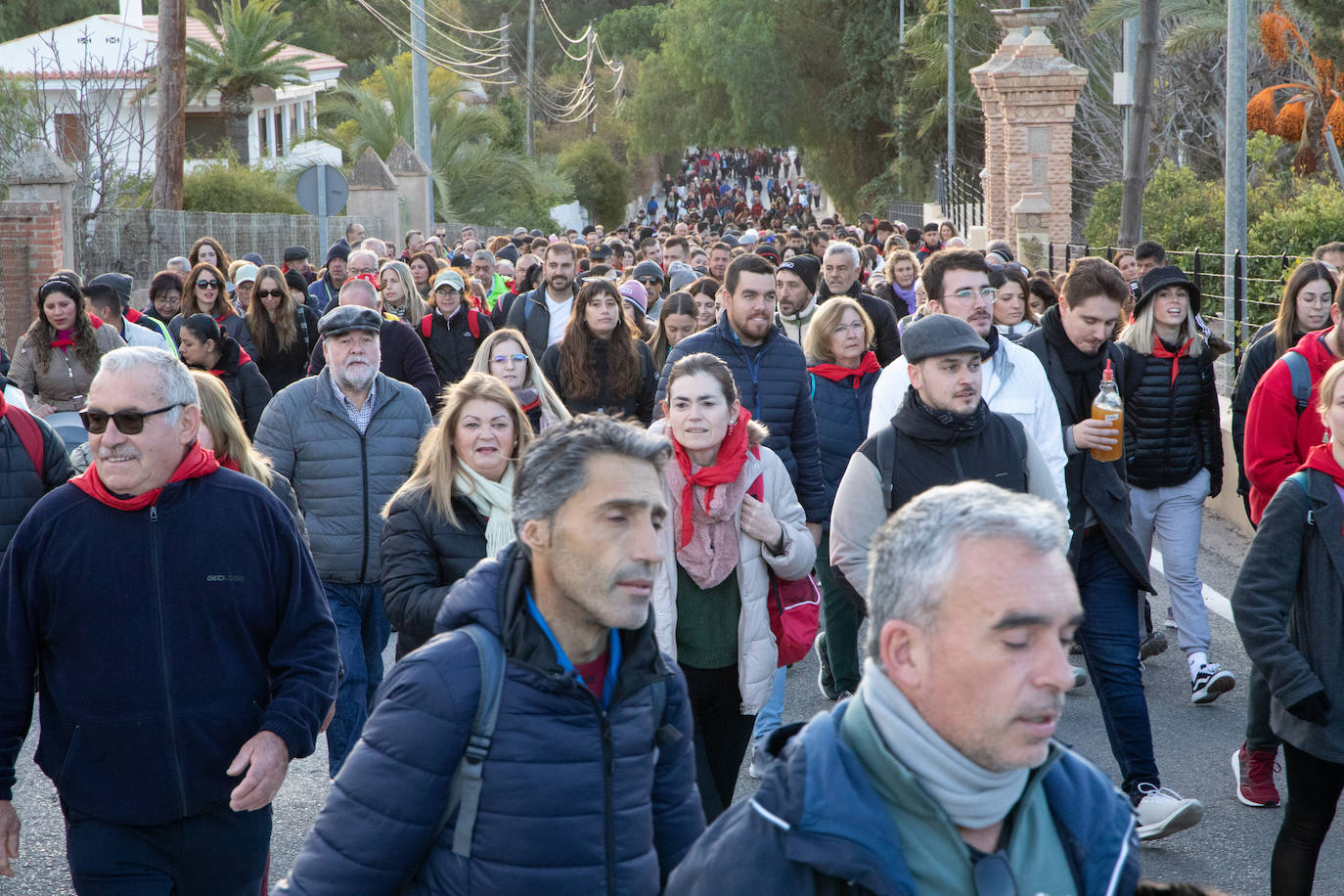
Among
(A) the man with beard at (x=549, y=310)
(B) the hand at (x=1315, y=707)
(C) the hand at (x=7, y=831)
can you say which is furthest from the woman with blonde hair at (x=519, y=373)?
(A) the man with beard at (x=549, y=310)

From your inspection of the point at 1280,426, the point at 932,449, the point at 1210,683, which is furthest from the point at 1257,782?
the point at 932,449

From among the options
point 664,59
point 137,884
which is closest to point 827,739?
point 137,884

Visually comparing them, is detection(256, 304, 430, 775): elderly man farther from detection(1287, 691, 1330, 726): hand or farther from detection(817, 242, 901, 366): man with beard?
detection(817, 242, 901, 366): man with beard

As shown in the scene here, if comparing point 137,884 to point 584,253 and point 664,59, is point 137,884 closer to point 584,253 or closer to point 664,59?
point 584,253

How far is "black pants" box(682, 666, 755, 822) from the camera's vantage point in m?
5.16

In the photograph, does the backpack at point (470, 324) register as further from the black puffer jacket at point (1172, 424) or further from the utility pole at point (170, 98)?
the utility pole at point (170, 98)

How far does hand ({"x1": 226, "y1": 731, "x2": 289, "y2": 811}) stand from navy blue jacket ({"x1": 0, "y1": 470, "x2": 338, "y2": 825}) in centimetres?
4

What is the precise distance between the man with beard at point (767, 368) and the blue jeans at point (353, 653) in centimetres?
157

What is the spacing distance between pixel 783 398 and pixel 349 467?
205cm

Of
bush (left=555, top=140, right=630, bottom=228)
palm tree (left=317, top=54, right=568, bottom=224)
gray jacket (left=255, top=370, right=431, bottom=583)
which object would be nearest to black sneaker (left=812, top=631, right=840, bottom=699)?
gray jacket (left=255, top=370, right=431, bottom=583)

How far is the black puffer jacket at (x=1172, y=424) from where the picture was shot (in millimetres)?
7680

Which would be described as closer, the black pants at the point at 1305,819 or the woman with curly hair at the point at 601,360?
the black pants at the point at 1305,819

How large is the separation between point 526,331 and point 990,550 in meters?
10.3

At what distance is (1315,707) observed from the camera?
4.57m
